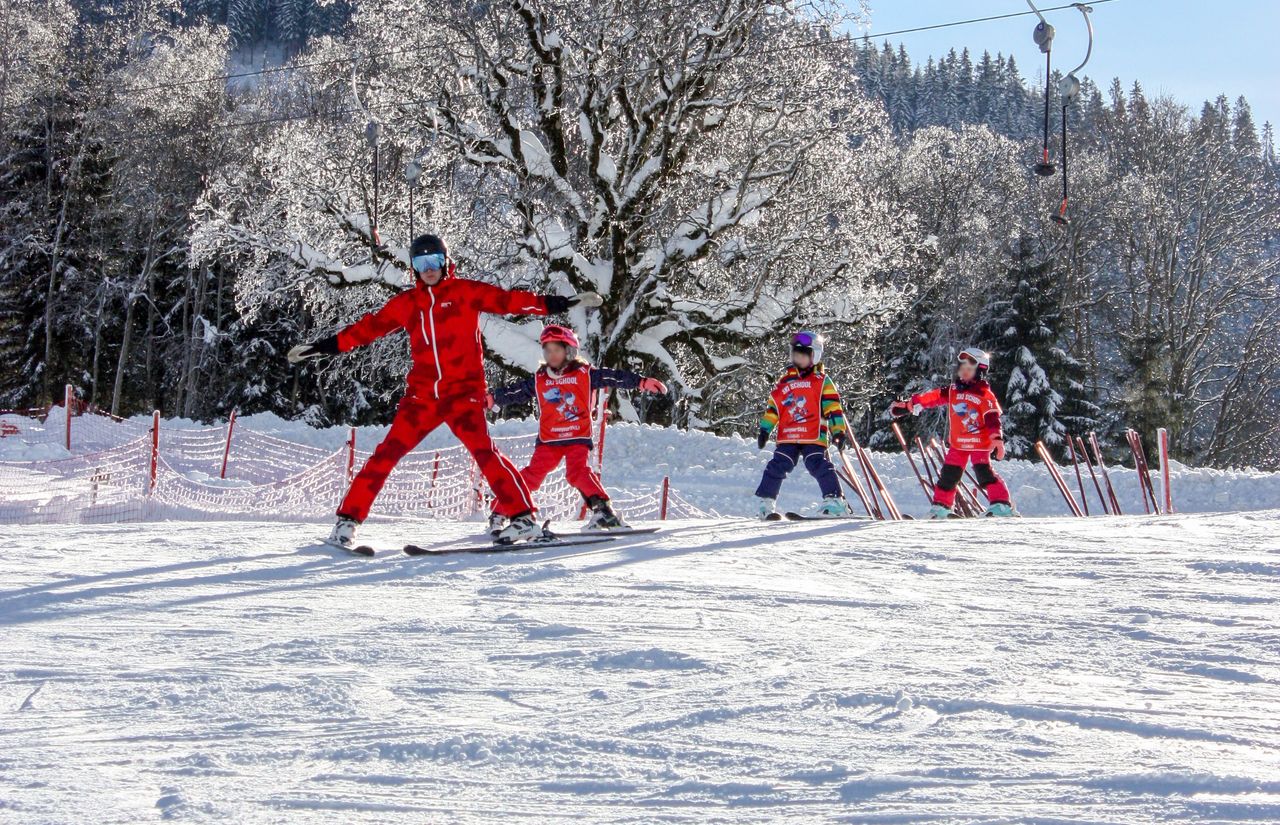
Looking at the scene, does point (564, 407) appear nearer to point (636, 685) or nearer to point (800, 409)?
point (800, 409)

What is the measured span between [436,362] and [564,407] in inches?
49.8

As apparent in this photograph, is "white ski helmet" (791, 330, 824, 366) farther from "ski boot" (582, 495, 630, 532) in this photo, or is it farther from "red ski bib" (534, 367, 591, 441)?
"ski boot" (582, 495, 630, 532)

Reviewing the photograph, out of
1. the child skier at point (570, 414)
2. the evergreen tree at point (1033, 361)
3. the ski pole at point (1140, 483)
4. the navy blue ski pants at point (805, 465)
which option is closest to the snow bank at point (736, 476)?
the ski pole at point (1140, 483)

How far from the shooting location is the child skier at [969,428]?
377 inches

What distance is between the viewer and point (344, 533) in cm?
630

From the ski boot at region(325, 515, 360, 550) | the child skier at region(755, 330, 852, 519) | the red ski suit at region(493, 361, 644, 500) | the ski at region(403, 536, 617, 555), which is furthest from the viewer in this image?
the child skier at region(755, 330, 852, 519)

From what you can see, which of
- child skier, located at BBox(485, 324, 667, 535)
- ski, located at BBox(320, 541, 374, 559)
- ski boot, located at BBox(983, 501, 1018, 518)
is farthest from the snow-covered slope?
ski boot, located at BBox(983, 501, 1018, 518)

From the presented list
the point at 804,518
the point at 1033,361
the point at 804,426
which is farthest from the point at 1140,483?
the point at 1033,361

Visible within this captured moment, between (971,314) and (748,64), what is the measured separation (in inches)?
770

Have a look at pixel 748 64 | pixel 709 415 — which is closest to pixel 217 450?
pixel 748 64

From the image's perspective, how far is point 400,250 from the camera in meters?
18.7

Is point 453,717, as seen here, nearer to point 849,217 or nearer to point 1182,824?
point 1182,824

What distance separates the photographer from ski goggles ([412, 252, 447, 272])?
21.0 feet

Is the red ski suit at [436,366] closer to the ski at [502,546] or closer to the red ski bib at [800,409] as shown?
the ski at [502,546]
